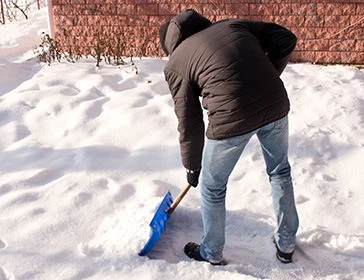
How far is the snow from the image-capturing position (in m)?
2.79

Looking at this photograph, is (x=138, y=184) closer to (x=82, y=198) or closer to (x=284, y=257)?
(x=82, y=198)

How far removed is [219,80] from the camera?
7.59 ft

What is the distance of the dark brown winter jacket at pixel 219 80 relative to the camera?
232cm

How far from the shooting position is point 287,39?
103 inches

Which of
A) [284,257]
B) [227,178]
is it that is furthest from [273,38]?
[284,257]

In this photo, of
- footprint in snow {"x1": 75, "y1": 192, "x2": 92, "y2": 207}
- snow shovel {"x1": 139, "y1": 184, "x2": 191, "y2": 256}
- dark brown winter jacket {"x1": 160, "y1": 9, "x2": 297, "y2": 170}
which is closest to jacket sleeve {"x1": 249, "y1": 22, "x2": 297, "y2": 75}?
dark brown winter jacket {"x1": 160, "y1": 9, "x2": 297, "y2": 170}

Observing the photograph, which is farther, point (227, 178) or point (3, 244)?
point (3, 244)

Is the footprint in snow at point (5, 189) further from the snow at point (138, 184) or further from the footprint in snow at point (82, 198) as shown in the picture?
the footprint in snow at point (82, 198)

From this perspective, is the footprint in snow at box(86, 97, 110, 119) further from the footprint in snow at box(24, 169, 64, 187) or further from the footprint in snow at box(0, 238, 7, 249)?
the footprint in snow at box(0, 238, 7, 249)

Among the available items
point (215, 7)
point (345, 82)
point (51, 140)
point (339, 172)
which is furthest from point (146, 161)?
point (215, 7)

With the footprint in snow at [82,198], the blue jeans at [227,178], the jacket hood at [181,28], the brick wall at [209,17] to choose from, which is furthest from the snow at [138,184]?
the jacket hood at [181,28]

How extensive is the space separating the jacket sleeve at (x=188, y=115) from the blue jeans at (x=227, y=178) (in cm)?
6

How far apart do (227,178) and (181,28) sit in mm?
856

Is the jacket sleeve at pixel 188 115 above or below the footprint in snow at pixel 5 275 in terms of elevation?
above
